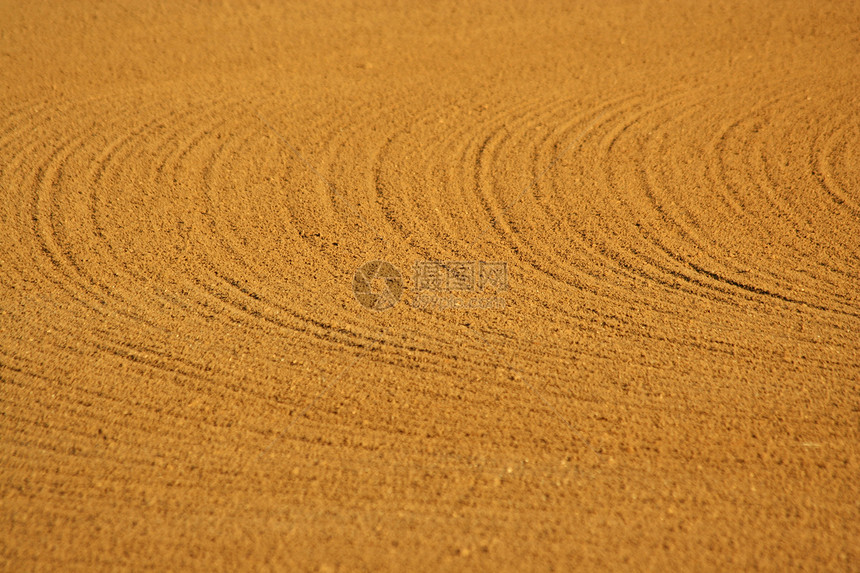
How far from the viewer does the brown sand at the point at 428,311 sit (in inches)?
151

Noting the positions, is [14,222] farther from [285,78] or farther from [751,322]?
[751,322]

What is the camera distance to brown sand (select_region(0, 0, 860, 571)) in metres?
3.83

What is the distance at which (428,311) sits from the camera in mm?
5535
